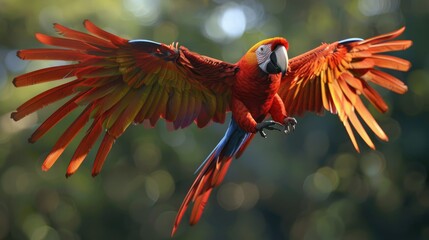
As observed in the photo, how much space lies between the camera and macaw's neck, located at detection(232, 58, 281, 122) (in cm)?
131

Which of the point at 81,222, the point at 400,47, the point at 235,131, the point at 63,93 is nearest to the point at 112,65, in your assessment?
the point at 63,93

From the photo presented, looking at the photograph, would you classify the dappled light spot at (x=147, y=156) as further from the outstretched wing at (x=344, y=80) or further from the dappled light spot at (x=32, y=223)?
the outstretched wing at (x=344, y=80)

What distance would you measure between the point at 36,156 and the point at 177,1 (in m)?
1.99

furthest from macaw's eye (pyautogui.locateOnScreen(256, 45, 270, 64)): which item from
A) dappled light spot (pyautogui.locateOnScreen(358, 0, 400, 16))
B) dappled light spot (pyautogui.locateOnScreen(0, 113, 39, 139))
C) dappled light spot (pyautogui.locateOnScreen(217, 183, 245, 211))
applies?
dappled light spot (pyautogui.locateOnScreen(217, 183, 245, 211))

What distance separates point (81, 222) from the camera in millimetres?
7875

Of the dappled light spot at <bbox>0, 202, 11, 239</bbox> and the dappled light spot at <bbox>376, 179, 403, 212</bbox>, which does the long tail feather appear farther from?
the dappled light spot at <bbox>376, 179, 403, 212</bbox>

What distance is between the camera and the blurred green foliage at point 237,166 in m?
6.28

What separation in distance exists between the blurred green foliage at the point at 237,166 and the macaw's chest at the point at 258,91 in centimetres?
436

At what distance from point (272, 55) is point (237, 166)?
19.5ft

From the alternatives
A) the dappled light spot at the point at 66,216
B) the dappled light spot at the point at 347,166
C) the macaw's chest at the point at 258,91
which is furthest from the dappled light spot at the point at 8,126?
the macaw's chest at the point at 258,91

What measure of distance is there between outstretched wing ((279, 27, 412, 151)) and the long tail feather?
0.12 metres

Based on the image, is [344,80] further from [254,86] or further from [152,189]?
[152,189]

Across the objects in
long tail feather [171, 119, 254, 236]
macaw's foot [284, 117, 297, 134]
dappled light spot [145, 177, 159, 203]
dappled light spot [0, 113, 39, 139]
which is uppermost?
macaw's foot [284, 117, 297, 134]

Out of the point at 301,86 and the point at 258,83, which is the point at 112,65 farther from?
the point at 301,86
